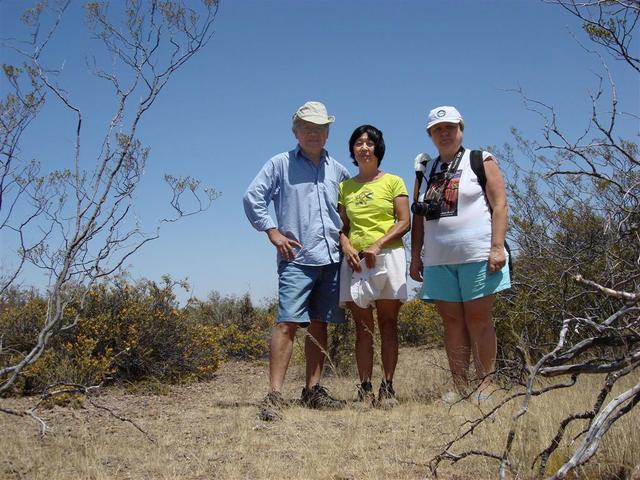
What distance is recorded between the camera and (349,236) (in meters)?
4.78

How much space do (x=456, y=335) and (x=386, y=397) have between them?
63cm

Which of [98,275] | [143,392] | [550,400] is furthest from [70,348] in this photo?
[550,400]

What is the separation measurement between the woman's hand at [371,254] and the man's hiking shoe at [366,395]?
2.81 feet

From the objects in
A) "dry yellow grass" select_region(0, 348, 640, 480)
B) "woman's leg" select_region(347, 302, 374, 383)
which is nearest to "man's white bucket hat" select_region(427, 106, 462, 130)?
"woman's leg" select_region(347, 302, 374, 383)

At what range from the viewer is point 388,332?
4629 mm

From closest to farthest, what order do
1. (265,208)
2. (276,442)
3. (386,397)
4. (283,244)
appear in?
(276,442) → (386,397) → (283,244) → (265,208)

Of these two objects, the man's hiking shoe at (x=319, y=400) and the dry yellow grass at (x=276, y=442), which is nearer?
the dry yellow grass at (x=276, y=442)

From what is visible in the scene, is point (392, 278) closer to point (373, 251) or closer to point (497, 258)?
point (373, 251)

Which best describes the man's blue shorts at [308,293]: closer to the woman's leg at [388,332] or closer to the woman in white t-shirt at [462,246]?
the woman's leg at [388,332]

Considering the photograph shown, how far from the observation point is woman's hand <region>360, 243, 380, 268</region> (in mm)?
4465

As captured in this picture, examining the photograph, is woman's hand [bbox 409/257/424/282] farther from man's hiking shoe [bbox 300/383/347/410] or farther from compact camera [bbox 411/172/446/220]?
man's hiking shoe [bbox 300/383/347/410]

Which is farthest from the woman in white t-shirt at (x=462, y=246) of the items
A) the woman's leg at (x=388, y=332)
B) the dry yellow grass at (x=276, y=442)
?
the dry yellow grass at (x=276, y=442)

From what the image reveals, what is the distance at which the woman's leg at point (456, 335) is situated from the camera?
436cm

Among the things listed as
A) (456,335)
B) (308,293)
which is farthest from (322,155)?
(456,335)
